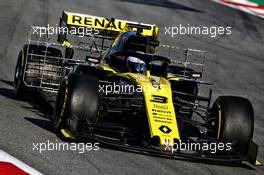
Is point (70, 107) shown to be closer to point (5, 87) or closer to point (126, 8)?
point (5, 87)

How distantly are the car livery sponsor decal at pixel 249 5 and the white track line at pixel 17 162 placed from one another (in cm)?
2146

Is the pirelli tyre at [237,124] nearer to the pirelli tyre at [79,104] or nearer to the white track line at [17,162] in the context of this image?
the pirelli tyre at [79,104]

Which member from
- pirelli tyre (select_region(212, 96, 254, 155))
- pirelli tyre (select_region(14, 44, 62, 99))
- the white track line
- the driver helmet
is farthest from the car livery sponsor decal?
the white track line

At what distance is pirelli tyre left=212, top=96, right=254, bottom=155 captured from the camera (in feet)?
36.3

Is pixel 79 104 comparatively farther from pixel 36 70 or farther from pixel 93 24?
pixel 93 24

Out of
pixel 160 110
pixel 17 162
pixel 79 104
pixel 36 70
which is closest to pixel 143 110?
pixel 160 110

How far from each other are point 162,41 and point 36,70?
32.8 feet

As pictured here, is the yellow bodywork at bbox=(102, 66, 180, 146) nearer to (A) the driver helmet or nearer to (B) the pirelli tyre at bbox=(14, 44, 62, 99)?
(A) the driver helmet

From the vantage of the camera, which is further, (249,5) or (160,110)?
(249,5)

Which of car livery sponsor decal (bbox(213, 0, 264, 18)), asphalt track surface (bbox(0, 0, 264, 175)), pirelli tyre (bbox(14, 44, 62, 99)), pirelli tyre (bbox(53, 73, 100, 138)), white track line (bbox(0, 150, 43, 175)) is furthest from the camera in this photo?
car livery sponsor decal (bbox(213, 0, 264, 18))

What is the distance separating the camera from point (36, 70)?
13617mm

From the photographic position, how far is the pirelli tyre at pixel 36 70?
44.5 feet

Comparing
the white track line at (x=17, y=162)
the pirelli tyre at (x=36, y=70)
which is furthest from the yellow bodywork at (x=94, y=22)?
the white track line at (x=17, y=162)

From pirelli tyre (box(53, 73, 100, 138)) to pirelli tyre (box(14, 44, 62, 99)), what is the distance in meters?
2.48
